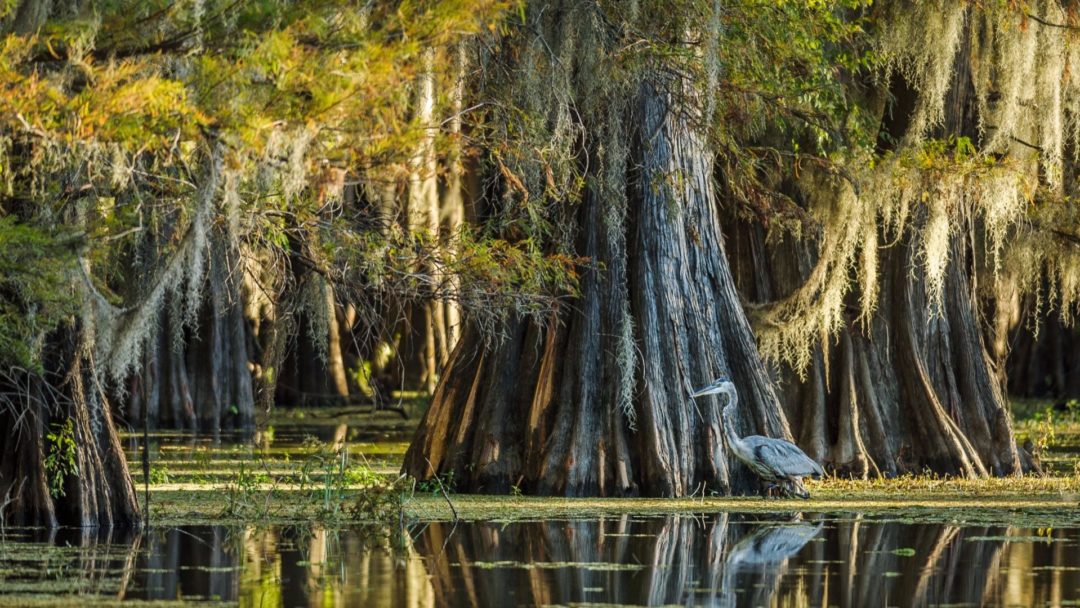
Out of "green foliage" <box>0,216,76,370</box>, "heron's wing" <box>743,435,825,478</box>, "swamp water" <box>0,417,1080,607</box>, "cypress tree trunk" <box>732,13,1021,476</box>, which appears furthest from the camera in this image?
"cypress tree trunk" <box>732,13,1021,476</box>

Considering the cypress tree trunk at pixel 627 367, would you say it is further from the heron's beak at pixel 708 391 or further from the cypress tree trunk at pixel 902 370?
the cypress tree trunk at pixel 902 370

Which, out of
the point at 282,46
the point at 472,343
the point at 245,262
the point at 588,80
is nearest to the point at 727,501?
the point at 472,343

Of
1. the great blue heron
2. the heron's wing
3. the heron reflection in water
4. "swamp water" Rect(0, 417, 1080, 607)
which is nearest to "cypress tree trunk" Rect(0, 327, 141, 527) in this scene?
"swamp water" Rect(0, 417, 1080, 607)

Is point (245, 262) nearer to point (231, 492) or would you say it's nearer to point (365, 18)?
point (231, 492)

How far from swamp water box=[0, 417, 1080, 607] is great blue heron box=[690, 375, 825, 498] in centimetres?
31

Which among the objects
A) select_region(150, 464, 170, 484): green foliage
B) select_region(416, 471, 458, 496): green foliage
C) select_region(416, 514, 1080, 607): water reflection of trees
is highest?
select_region(150, 464, 170, 484): green foliage

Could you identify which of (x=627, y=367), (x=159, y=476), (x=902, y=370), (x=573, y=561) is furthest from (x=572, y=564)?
(x=902, y=370)

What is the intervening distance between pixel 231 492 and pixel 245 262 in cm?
166

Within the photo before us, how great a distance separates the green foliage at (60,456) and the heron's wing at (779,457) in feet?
14.9

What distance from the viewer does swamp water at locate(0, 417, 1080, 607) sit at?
25.1 feet

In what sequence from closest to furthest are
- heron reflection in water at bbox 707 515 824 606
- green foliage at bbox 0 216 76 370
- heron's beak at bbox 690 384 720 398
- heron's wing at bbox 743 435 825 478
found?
heron reflection in water at bbox 707 515 824 606, green foliage at bbox 0 216 76 370, heron's wing at bbox 743 435 825 478, heron's beak at bbox 690 384 720 398

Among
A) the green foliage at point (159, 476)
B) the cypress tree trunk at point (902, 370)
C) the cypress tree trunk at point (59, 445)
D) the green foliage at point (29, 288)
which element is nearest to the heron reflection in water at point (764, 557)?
the green foliage at point (29, 288)

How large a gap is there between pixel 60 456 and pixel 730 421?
15.1 ft

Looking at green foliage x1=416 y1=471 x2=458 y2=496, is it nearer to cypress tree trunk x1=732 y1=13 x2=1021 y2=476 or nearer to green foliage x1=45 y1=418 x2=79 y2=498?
green foliage x1=45 y1=418 x2=79 y2=498
